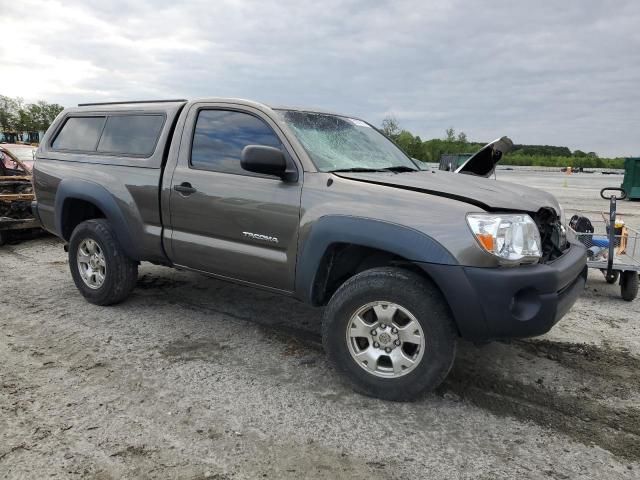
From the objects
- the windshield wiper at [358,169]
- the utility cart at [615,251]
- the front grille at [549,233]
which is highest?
the windshield wiper at [358,169]

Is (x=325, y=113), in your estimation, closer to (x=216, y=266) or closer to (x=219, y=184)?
(x=219, y=184)

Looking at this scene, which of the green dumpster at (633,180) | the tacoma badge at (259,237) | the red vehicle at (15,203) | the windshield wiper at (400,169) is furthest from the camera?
the green dumpster at (633,180)

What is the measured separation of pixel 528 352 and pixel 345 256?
5.75ft

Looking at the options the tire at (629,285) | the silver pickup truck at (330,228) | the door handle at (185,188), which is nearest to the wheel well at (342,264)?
the silver pickup truck at (330,228)

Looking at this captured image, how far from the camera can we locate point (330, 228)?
3295mm

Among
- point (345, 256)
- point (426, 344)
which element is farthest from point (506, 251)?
point (345, 256)

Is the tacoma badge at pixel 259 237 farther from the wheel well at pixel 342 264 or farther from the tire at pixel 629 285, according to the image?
the tire at pixel 629 285

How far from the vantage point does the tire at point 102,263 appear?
4.69m

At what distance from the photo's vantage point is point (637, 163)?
720 inches

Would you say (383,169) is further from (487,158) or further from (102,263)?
(102,263)

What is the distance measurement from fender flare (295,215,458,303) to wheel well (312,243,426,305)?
0.06m

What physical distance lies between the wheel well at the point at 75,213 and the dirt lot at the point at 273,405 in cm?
83

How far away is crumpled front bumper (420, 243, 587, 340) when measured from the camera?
2.88m

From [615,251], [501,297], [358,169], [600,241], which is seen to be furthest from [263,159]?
[615,251]
